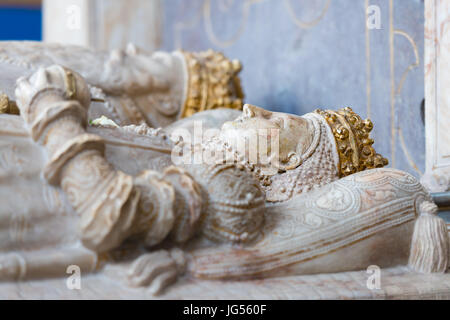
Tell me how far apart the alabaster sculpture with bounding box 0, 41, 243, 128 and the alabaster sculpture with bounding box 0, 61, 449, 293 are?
4.02ft

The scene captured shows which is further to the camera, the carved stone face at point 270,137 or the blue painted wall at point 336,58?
the blue painted wall at point 336,58

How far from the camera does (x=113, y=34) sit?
221 inches

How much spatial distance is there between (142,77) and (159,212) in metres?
1.86

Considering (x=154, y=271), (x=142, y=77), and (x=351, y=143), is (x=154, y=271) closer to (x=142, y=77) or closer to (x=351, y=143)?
(x=351, y=143)

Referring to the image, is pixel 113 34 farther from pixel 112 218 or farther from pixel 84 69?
pixel 112 218

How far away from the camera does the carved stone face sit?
2.22 meters

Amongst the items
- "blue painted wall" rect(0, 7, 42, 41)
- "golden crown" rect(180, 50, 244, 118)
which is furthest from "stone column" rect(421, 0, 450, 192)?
"blue painted wall" rect(0, 7, 42, 41)

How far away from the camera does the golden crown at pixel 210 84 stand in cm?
347

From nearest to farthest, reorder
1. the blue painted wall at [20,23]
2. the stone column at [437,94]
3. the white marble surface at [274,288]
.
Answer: the white marble surface at [274,288], the stone column at [437,94], the blue painted wall at [20,23]

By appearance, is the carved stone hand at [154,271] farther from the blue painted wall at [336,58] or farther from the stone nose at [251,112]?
the blue painted wall at [336,58]

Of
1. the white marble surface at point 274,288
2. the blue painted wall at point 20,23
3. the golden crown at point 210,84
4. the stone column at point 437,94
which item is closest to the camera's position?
the white marble surface at point 274,288

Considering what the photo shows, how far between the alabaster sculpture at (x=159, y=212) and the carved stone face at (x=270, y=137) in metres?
0.30

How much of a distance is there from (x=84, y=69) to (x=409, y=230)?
6.21ft

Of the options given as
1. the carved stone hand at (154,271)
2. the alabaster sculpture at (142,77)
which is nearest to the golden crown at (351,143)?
the carved stone hand at (154,271)
